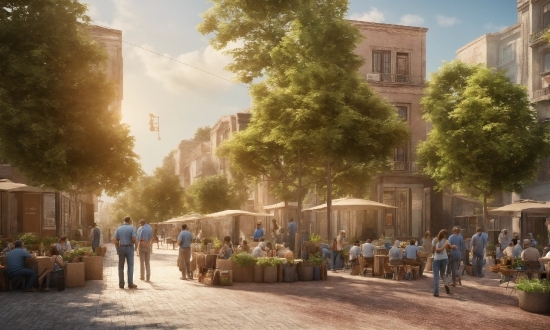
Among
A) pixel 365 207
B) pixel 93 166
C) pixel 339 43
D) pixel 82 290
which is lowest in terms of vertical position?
pixel 82 290

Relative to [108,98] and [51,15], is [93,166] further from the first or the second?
[51,15]

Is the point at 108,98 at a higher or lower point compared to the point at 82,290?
higher

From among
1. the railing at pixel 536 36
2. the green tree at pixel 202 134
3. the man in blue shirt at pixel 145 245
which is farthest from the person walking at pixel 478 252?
the green tree at pixel 202 134

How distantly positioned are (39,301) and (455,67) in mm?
26039

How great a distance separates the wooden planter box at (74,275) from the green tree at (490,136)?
19.3m

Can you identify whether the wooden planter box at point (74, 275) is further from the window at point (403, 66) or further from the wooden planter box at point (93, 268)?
the window at point (403, 66)

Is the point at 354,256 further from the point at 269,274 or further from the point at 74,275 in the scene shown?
the point at 74,275

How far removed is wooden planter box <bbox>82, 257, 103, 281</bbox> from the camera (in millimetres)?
18172

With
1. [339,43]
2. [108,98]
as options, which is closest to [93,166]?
[108,98]

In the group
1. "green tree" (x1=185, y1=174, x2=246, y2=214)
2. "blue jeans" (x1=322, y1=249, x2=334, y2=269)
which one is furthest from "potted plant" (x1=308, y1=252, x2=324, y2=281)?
"green tree" (x1=185, y1=174, x2=246, y2=214)

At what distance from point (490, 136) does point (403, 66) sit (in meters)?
12.8

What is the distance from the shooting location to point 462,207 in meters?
42.5

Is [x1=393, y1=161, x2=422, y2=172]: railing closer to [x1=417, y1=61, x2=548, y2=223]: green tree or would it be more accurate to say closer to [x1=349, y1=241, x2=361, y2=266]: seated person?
[x1=417, y1=61, x2=548, y2=223]: green tree

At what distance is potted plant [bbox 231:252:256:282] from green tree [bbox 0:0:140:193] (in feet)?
30.1
